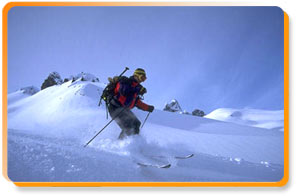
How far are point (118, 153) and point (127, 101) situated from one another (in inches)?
41.6

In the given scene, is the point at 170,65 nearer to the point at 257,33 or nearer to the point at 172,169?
the point at 257,33

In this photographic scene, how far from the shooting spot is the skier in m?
3.79

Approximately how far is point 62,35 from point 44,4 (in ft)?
2.11

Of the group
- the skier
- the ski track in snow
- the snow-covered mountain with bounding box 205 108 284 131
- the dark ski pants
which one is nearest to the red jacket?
the skier

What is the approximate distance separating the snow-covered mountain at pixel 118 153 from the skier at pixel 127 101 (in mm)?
242

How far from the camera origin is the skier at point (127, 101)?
3.79m

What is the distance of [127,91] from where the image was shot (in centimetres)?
384

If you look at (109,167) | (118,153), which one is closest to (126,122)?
(118,153)

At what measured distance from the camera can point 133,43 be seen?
4625mm

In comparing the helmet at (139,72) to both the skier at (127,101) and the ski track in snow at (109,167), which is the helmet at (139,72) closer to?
the skier at (127,101)

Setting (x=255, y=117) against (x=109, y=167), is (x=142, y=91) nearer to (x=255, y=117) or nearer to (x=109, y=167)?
(x=109, y=167)

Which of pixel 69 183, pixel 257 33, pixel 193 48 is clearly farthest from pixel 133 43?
pixel 69 183

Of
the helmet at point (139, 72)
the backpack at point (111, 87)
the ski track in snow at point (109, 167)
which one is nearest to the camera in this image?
the ski track in snow at point (109, 167)

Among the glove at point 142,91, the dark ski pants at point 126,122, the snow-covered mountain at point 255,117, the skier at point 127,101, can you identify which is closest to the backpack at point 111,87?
the skier at point 127,101
